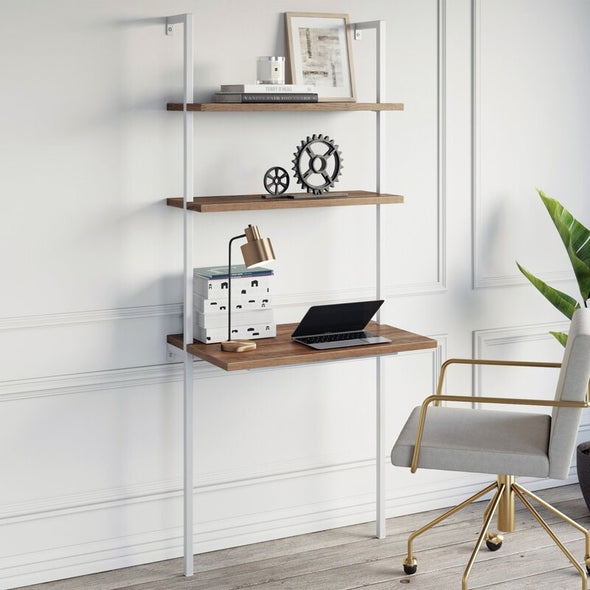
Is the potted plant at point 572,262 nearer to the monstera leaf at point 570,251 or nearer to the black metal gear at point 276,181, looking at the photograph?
the monstera leaf at point 570,251

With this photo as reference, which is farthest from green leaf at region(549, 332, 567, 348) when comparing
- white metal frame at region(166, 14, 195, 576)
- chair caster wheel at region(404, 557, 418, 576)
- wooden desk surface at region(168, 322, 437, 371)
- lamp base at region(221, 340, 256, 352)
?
white metal frame at region(166, 14, 195, 576)

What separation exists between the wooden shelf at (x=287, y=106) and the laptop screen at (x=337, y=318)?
710mm

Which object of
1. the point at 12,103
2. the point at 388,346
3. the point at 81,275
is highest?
the point at 12,103

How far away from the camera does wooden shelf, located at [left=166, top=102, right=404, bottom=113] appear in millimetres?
3242

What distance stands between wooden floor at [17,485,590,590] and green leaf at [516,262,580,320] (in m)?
0.88

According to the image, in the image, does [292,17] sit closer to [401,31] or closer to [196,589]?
[401,31]

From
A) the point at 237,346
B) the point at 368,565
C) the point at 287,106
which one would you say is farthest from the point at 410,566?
the point at 287,106

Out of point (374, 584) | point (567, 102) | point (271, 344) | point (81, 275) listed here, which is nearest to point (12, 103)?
point (81, 275)

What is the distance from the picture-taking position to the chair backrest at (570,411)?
308 centimetres

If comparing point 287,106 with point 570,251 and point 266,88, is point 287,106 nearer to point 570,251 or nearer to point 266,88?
point 266,88

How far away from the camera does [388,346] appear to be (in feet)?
11.1

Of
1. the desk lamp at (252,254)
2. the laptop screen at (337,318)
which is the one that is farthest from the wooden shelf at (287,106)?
the laptop screen at (337,318)

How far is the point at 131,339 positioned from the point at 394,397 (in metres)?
1.18

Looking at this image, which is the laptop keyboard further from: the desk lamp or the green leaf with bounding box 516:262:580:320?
the green leaf with bounding box 516:262:580:320
